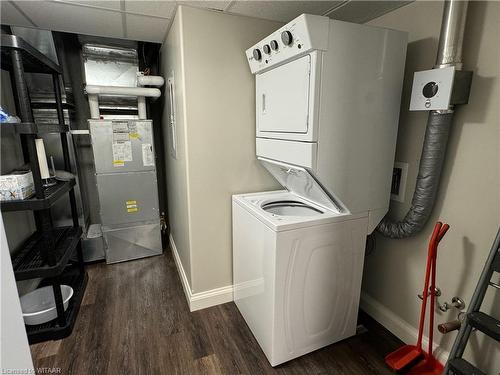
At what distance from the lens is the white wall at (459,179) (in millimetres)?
1278

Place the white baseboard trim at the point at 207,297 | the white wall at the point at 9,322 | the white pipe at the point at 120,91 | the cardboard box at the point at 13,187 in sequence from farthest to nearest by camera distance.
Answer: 1. the white pipe at the point at 120,91
2. the white baseboard trim at the point at 207,297
3. the cardboard box at the point at 13,187
4. the white wall at the point at 9,322

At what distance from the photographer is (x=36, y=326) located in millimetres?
1810

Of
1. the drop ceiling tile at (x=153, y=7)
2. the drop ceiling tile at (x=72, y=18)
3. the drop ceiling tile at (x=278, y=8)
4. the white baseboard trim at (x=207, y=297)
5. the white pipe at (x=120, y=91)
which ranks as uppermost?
the drop ceiling tile at (x=72, y=18)

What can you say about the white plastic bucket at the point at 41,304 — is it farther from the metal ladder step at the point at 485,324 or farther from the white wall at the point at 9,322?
the metal ladder step at the point at 485,324

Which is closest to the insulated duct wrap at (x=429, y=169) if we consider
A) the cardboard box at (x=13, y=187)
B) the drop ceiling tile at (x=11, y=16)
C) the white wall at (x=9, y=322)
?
the white wall at (x=9, y=322)

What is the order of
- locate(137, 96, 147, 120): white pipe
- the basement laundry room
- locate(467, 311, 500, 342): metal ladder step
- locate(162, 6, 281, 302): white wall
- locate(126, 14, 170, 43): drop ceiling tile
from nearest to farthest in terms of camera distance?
locate(467, 311, 500, 342): metal ladder step < the basement laundry room < locate(162, 6, 281, 302): white wall < locate(126, 14, 170, 43): drop ceiling tile < locate(137, 96, 147, 120): white pipe

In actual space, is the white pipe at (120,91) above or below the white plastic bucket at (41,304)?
above

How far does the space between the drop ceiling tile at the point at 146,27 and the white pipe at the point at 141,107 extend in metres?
0.58

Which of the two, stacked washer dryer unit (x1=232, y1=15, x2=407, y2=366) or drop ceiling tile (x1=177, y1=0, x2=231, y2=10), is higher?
drop ceiling tile (x1=177, y1=0, x2=231, y2=10)

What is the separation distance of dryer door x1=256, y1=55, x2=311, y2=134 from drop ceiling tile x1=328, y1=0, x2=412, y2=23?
2.22 ft

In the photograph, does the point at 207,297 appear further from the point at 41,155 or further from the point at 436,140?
the point at 436,140

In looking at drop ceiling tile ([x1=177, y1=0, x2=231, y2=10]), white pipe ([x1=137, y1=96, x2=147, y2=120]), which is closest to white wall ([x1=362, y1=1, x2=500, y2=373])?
drop ceiling tile ([x1=177, y1=0, x2=231, y2=10])

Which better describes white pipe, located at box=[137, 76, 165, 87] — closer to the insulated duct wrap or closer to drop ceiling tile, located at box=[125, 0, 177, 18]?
→ drop ceiling tile, located at box=[125, 0, 177, 18]

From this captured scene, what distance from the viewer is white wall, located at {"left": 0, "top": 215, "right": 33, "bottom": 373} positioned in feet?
2.82
